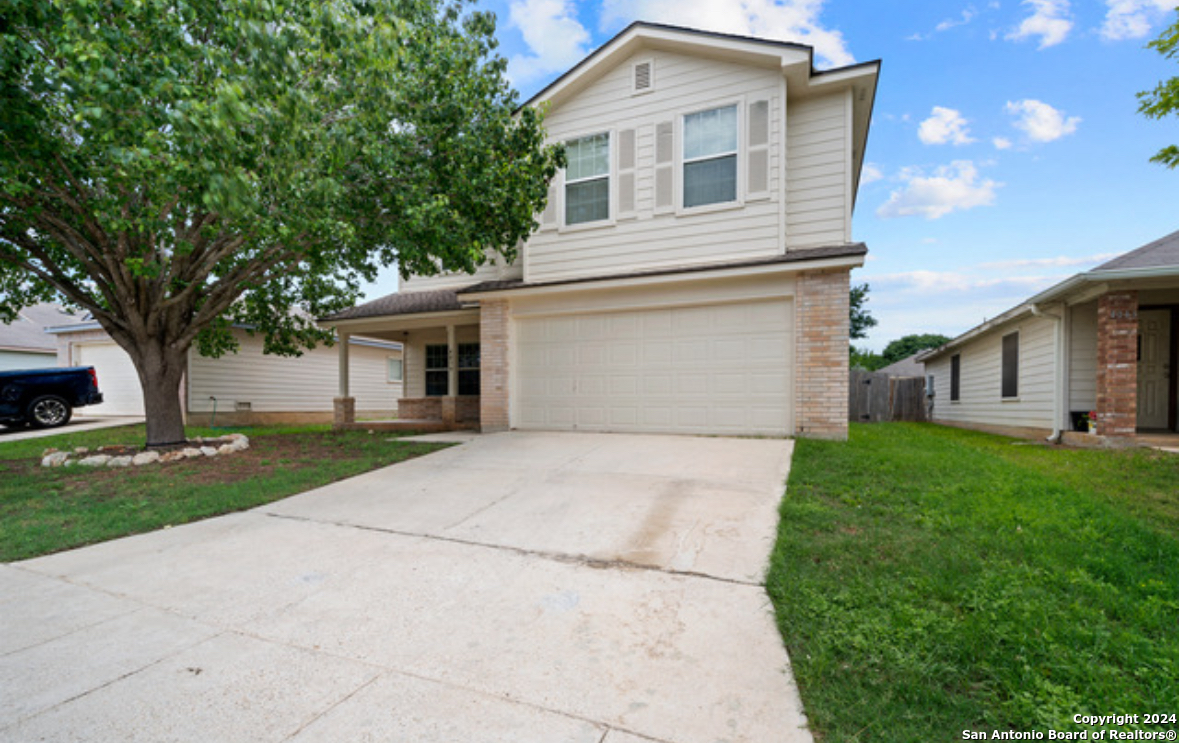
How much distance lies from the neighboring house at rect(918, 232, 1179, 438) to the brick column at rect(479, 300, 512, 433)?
30.8ft

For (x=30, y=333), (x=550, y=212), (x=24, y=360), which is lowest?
(x=24, y=360)

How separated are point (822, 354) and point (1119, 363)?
469cm

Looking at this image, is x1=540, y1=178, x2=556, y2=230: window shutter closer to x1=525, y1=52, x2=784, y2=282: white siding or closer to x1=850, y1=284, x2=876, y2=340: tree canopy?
x1=525, y1=52, x2=784, y2=282: white siding

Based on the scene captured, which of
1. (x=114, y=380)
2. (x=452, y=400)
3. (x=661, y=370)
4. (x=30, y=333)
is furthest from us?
(x=30, y=333)

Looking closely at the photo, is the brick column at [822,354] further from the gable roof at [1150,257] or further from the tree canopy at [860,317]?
the tree canopy at [860,317]

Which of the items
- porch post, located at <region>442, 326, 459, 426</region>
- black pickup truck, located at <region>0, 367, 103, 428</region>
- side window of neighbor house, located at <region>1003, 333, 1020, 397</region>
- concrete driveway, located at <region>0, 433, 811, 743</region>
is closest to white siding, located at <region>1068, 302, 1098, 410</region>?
side window of neighbor house, located at <region>1003, 333, 1020, 397</region>

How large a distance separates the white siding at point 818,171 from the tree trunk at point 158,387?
1012 centimetres

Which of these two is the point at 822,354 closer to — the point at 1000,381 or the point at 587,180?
the point at 587,180

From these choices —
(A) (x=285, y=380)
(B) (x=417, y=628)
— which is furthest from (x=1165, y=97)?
(A) (x=285, y=380)

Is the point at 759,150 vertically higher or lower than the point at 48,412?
higher

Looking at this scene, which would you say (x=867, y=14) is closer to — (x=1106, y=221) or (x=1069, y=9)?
(x=1069, y=9)

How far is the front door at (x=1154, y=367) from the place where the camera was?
9.28 meters

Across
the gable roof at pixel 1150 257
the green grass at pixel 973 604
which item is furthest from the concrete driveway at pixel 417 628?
the gable roof at pixel 1150 257

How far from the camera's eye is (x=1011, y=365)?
1179 centimetres
